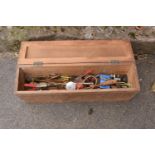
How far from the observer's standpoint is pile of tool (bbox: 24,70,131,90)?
144cm

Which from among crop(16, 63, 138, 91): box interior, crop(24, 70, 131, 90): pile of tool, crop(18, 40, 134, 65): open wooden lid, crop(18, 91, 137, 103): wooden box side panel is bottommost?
crop(18, 91, 137, 103): wooden box side panel

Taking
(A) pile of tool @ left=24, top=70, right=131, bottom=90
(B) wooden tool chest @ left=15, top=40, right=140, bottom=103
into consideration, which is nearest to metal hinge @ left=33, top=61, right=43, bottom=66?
(B) wooden tool chest @ left=15, top=40, right=140, bottom=103

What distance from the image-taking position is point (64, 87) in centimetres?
149

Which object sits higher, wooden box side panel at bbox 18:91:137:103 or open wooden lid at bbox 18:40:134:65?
open wooden lid at bbox 18:40:134:65

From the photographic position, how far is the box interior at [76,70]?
1.42 metres

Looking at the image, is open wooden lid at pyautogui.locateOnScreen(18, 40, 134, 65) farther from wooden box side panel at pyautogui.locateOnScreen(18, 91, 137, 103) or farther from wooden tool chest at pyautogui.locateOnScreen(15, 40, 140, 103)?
wooden box side panel at pyautogui.locateOnScreen(18, 91, 137, 103)

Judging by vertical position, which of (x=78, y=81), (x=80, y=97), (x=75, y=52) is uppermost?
(x=75, y=52)

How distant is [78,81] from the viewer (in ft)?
4.85

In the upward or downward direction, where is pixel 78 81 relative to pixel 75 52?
downward

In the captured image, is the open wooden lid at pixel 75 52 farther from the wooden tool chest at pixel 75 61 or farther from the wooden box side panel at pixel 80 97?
the wooden box side panel at pixel 80 97

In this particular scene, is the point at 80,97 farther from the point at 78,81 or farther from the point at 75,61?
the point at 75,61

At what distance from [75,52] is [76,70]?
11 centimetres

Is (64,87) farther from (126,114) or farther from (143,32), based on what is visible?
(143,32)

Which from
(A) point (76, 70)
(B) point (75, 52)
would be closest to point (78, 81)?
(A) point (76, 70)
